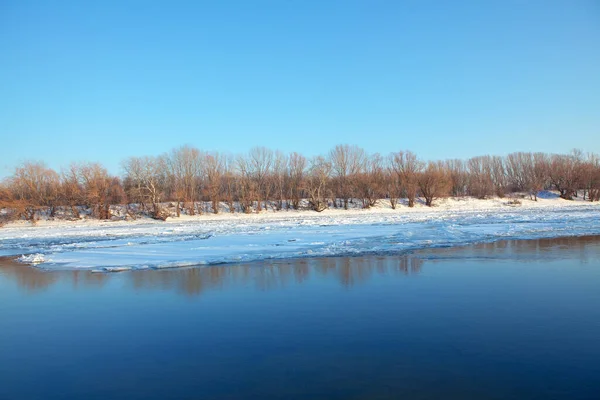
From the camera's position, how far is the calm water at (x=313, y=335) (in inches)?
184

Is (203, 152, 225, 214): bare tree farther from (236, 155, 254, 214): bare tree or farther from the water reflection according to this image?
the water reflection

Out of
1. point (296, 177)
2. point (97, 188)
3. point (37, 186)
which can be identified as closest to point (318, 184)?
point (296, 177)

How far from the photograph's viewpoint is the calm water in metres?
4.68

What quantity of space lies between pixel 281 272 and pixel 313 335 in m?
5.02

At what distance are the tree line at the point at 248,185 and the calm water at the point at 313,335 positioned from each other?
1344 inches

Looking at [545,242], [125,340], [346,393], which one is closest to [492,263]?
[545,242]

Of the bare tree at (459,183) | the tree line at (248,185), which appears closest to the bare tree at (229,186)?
the tree line at (248,185)

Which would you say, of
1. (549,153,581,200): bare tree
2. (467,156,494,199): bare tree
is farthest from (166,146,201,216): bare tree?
(549,153,581,200): bare tree

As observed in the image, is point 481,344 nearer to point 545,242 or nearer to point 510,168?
point 545,242

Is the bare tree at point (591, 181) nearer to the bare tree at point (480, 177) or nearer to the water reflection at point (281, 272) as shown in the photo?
the bare tree at point (480, 177)

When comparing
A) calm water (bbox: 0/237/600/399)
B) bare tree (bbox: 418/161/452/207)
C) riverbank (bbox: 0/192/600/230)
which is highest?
bare tree (bbox: 418/161/452/207)

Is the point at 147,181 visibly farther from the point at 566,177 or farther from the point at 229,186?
the point at 566,177

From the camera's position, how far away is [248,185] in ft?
165

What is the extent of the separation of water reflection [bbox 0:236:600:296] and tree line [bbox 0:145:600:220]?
30.6 m
